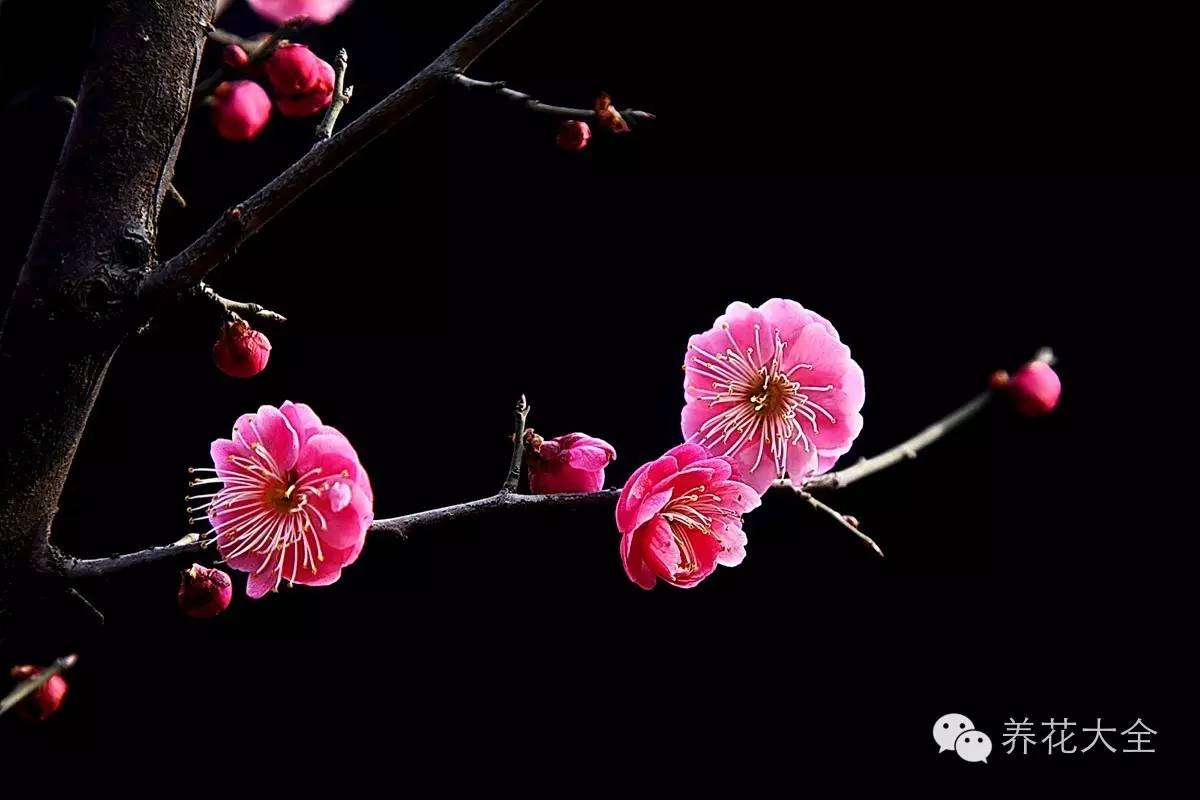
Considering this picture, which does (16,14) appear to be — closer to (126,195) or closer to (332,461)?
(126,195)

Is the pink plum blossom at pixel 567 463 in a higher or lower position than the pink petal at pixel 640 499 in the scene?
higher

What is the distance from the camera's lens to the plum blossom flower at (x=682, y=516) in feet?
1.93

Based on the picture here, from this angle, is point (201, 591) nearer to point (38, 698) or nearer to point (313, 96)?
point (38, 698)

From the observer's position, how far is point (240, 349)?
0.61 meters

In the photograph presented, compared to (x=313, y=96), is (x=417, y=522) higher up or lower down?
lower down

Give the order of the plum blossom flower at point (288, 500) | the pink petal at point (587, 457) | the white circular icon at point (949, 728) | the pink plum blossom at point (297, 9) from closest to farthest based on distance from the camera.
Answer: the plum blossom flower at point (288, 500), the pink petal at point (587, 457), the pink plum blossom at point (297, 9), the white circular icon at point (949, 728)

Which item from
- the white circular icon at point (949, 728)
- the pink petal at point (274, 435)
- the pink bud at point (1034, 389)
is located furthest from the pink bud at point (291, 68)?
the white circular icon at point (949, 728)

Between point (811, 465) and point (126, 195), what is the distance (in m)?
0.47

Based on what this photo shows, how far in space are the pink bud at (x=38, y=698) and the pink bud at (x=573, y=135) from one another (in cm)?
49

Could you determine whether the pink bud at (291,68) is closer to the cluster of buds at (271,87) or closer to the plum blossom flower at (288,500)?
the cluster of buds at (271,87)

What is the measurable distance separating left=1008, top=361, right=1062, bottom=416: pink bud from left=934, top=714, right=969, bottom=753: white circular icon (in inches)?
16.3

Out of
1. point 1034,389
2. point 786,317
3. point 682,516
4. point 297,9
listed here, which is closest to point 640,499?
point 682,516

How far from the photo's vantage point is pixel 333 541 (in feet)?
1.77

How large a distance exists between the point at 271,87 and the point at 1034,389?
569mm
